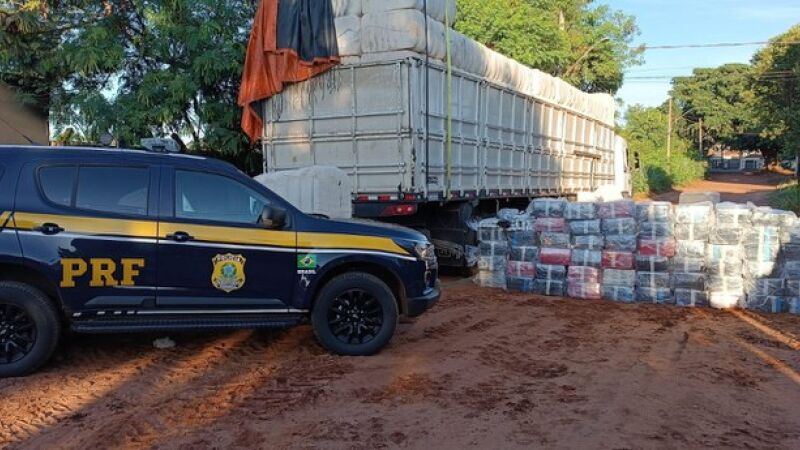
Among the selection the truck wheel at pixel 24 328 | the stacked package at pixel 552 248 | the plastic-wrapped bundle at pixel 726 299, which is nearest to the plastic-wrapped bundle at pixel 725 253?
the plastic-wrapped bundle at pixel 726 299

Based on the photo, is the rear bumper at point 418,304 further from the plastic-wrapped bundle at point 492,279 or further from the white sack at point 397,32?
the white sack at point 397,32

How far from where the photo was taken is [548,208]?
9758 millimetres

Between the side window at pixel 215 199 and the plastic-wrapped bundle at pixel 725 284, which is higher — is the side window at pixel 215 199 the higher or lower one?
the higher one

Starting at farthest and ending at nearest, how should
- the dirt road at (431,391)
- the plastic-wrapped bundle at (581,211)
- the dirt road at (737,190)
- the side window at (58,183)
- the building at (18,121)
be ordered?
the dirt road at (737,190), the building at (18,121), the plastic-wrapped bundle at (581,211), the side window at (58,183), the dirt road at (431,391)

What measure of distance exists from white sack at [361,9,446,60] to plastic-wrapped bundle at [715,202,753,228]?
4.46 meters

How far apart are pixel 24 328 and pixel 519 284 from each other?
6584 millimetres

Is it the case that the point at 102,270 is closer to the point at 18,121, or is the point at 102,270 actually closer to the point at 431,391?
the point at 431,391

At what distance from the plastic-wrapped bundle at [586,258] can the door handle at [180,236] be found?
5.74m

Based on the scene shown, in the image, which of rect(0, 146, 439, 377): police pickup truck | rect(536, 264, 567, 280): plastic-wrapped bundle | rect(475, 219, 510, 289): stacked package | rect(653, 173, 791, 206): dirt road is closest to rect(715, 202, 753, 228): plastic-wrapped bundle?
rect(536, 264, 567, 280): plastic-wrapped bundle

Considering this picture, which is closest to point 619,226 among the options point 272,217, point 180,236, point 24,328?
point 272,217

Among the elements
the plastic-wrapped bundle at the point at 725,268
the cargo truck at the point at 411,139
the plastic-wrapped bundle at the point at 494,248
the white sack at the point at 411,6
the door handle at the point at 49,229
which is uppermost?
the white sack at the point at 411,6

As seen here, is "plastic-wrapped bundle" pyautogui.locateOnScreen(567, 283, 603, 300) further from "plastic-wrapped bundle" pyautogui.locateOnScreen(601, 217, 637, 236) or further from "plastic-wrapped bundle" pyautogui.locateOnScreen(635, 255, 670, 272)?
"plastic-wrapped bundle" pyautogui.locateOnScreen(601, 217, 637, 236)

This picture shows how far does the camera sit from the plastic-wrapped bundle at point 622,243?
9.15m

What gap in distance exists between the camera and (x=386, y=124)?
952 cm
